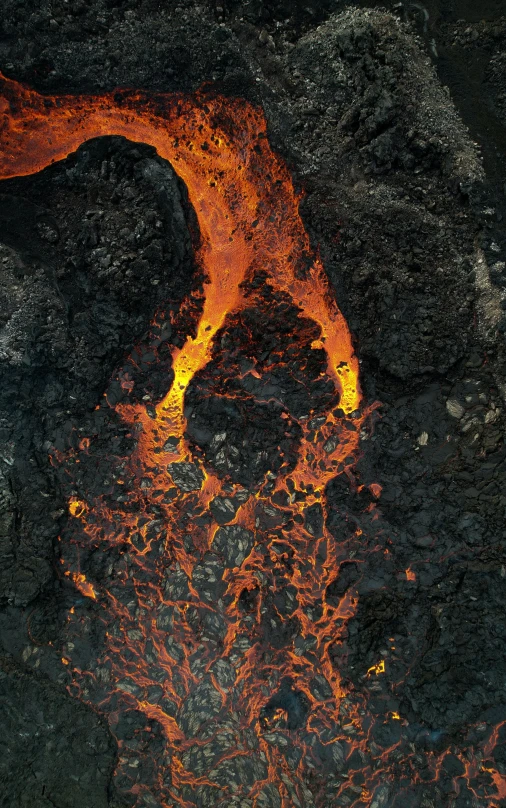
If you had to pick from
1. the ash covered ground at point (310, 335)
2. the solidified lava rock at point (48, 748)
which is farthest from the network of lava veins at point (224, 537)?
the solidified lava rock at point (48, 748)

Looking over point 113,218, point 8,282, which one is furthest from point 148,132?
point 8,282

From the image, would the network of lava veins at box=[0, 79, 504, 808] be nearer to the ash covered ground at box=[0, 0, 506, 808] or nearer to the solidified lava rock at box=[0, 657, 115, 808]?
the ash covered ground at box=[0, 0, 506, 808]

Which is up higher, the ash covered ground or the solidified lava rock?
the ash covered ground

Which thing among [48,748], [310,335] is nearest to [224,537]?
[310,335]

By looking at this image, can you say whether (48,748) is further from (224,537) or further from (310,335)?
(310,335)

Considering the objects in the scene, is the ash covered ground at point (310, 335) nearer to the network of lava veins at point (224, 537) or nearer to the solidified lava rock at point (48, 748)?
the solidified lava rock at point (48, 748)

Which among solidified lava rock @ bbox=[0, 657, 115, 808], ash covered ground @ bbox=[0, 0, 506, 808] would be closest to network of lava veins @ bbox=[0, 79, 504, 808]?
ash covered ground @ bbox=[0, 0, 506, 808]
